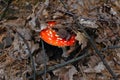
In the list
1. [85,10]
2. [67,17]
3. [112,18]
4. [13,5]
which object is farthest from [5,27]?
[112,18]

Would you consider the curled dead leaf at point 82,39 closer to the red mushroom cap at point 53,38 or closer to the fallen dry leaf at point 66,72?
the red mushroom cap at point 53,38

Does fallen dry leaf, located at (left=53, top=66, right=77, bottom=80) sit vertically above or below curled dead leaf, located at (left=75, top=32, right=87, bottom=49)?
below

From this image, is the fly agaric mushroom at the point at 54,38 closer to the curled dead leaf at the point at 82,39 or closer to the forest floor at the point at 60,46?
the forest floor at the point at 60,46

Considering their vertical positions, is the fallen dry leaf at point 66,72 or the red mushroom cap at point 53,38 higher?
the red mushroom cap at point 53,38

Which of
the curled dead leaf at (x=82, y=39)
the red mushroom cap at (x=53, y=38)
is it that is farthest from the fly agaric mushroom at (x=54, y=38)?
the curled dead leaf at (x=82, y=39)

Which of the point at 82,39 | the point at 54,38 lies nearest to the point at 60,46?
the point at 54,38

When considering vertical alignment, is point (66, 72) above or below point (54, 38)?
below

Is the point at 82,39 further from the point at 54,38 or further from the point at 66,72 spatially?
the point at 66,72

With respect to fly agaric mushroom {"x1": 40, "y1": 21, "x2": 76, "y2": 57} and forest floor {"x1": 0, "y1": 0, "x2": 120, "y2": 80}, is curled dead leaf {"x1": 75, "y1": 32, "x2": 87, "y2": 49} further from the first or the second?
fly agaric mushroom {"x1": 40, "y1": 21, "x2": 76, "y2": 57}

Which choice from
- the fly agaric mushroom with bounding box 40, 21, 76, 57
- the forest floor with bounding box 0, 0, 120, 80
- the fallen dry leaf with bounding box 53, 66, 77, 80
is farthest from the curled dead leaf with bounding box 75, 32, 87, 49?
the fallen dry leaf with bounding box 53, 66, 77, 80
